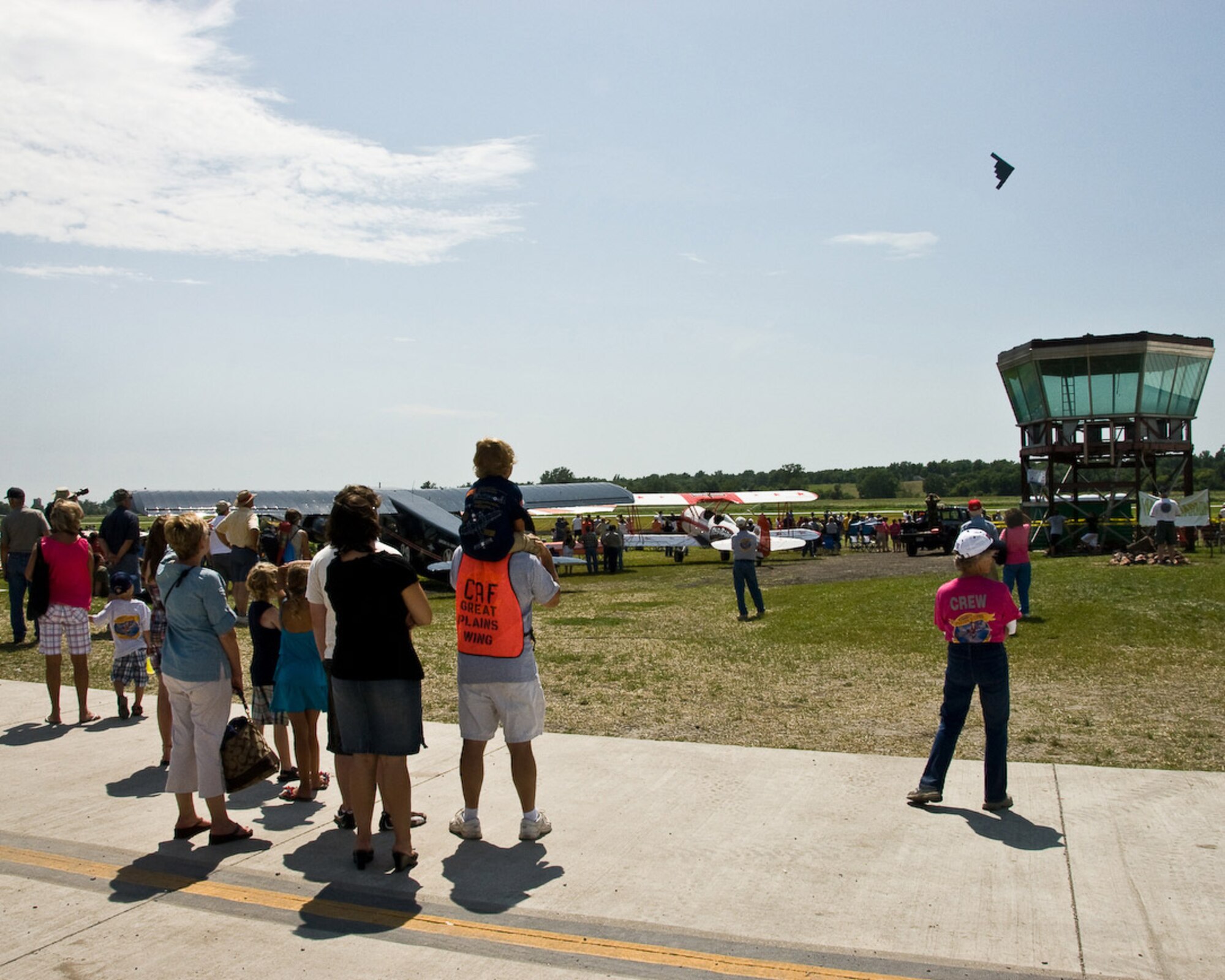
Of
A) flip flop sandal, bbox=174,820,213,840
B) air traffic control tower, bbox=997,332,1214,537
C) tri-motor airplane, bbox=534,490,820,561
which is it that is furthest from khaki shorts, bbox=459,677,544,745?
air traffic control tower, bbox=997,332,1214,537

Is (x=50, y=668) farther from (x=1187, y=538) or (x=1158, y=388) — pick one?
(x=1158, y=388)

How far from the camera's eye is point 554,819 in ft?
17.8

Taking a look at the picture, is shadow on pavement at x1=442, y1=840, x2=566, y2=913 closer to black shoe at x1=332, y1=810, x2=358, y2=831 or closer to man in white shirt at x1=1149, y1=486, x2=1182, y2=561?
black shoe at x1=332, y1=810, x2=358, y2=831

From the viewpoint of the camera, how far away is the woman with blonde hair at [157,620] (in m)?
6.43

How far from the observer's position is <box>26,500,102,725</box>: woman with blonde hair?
8.07 metres

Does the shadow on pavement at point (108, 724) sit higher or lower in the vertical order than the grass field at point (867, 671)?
higher

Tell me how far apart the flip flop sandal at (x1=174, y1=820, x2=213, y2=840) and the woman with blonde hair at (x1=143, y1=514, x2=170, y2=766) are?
3.46 ft

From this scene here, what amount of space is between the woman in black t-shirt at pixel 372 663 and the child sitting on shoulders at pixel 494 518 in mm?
392

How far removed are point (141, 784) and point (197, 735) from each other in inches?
60.5

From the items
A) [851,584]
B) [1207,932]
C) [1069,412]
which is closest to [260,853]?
[1207,932]

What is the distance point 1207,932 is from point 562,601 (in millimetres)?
15550

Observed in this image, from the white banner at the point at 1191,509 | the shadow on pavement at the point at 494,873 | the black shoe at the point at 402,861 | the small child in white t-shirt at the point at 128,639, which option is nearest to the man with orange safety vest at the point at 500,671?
the shadow on pavement at the point at 494,873

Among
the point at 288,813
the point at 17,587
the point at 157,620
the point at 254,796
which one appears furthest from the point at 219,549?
the point at 288,813

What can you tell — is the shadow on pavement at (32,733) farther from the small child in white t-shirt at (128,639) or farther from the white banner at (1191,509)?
the white banner at (1191,509)
